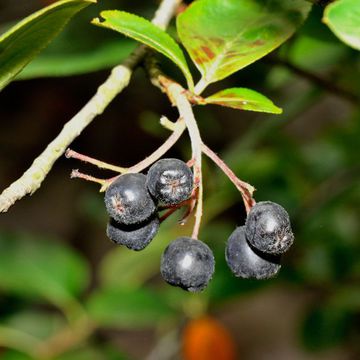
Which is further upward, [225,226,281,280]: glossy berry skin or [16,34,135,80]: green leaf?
[16,34,135,80]: green leaf

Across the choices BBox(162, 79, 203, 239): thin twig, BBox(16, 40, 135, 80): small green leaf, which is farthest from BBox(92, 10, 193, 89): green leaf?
BBox(16, 40, 135, 80): small green leaf

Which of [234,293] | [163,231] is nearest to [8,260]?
[163,231]

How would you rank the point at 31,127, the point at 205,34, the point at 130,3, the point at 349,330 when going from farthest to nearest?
the point at 31,127 < the point at 349,330 < the point at 130,3 < the point at 205,34

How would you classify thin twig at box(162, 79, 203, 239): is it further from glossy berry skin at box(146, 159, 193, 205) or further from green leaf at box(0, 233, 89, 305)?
green leaf at box(0, 233, 89, 305)

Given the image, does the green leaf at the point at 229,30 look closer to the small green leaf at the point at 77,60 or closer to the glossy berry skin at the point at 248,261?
the glossy berry skin at the point at 248,261

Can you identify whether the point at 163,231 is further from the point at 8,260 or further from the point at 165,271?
the point at 165,271

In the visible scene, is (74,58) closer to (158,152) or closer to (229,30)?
(229,30)

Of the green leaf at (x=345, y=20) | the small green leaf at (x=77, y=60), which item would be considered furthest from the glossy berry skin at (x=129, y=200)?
the small green leaf at (x=77, y=60)
